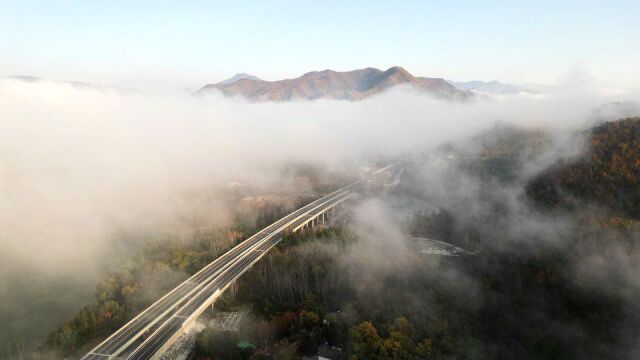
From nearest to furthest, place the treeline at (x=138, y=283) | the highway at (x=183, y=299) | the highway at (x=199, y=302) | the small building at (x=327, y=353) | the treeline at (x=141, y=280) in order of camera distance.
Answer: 1. the small building at (x=327, y=353)
2. the highway at (x=183, y=299)
3. the highway at (x=199, y=302)
4. the treeline at (x=141, y=280)
5. the treeline at (x=138, y=283)

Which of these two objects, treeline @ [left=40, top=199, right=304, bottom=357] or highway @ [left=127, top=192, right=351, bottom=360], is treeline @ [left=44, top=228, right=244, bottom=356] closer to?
treeline @ [left=40, top=199, right=304, bottom=357]

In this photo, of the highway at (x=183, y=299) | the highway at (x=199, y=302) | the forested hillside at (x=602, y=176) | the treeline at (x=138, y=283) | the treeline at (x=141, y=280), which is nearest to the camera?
the highway at (x=183, y=299)

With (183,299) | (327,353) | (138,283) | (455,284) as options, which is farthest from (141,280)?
(455,284)

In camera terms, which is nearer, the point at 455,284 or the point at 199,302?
the point at 199,302

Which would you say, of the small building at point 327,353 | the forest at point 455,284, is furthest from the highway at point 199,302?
the small building at point 327,353

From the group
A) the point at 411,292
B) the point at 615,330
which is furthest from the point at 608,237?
the point at 411,292

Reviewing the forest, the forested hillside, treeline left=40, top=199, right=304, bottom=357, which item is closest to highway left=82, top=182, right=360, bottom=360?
treeline left=40, top=199, right=304, bottom=357

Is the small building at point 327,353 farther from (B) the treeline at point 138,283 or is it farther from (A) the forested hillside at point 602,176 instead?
(A) the forested hillside at point 602,176

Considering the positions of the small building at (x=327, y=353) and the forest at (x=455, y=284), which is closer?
the small building at (x=327, y=353)

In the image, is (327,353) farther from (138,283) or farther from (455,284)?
(138,283)

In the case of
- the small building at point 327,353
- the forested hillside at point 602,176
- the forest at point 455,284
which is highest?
the forested hillside at point 602,176
